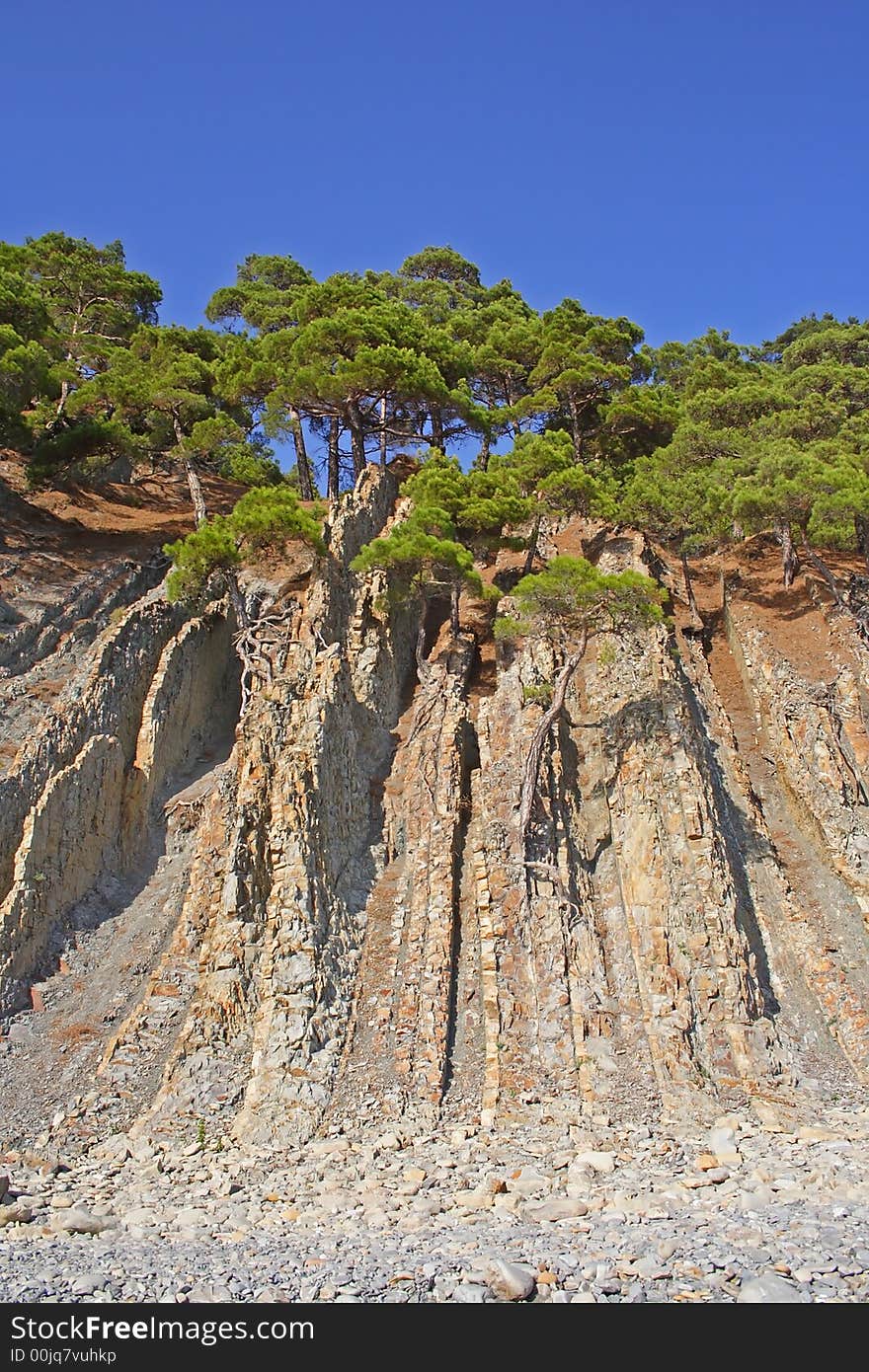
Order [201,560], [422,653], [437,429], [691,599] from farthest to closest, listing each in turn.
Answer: [437,429] < [691,599] < [422,653] < [201,560]

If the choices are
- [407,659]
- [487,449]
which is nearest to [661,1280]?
[407,659]

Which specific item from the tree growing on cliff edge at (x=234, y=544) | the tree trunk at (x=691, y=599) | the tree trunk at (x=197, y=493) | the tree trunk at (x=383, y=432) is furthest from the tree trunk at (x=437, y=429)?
the tree growing on cliff edge at (x=234, y=544)

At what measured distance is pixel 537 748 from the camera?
66.8ft

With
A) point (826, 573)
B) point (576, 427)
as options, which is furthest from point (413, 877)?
point (576, 427)

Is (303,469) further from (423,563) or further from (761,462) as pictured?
(761,462)

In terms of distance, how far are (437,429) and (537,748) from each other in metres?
18.2

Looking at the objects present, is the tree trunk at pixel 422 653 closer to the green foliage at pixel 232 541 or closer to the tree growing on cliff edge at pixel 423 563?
the tree growing on cliff edge at pixel 423 563

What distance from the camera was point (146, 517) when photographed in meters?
32.2

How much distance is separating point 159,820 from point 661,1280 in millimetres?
14909

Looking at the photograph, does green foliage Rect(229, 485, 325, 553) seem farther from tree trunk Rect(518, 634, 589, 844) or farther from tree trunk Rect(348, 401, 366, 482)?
tree trunk Rect(518, 634, 589, 844)

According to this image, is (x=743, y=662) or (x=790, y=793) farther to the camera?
(x=743, y=662)

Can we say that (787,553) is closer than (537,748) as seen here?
No
